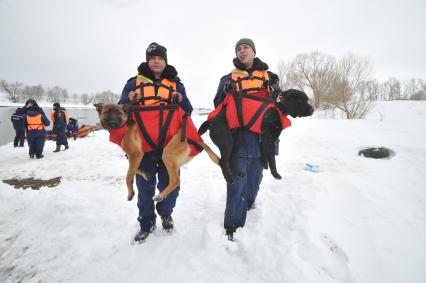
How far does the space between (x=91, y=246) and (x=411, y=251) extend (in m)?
3.96

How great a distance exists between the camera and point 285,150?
787 cm

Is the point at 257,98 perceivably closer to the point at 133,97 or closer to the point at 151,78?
the point at 151,78

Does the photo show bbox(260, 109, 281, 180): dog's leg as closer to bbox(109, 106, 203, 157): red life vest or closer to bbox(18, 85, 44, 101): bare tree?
bbox(109, 106, 203, 157): red life vest

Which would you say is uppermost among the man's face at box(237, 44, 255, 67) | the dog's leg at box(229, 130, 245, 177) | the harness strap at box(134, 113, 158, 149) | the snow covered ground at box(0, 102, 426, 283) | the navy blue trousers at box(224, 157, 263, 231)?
the man's face at box(237, 44, 255, 67)

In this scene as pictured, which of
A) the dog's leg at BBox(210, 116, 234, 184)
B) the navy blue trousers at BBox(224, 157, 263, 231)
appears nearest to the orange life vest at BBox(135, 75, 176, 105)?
the dog's leg at BBox(210, 116, 234, 184)

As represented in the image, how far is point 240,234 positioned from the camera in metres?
2.76

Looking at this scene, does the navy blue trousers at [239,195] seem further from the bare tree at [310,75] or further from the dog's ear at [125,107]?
the bare tree at [310,75]

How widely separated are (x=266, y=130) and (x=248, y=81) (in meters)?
Answer: 0.69

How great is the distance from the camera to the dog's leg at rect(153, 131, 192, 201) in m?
2.42

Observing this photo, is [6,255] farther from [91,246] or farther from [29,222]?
[91,246]

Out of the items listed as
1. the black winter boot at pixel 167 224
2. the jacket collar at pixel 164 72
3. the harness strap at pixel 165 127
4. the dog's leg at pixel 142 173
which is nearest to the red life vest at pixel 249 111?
the harness strap at pixel 165 127

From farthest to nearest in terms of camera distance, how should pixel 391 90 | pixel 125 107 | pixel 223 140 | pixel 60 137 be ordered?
1. pixel 391 90
2. pixel 60 137
3. pixel 223 140
4. pixel 125 107

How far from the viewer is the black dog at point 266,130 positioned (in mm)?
2447

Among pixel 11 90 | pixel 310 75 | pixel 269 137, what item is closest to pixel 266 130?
pixel 269 137
